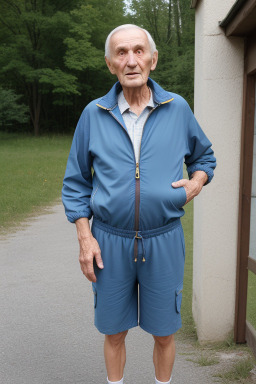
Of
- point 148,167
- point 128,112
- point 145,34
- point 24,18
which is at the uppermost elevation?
point 24,18

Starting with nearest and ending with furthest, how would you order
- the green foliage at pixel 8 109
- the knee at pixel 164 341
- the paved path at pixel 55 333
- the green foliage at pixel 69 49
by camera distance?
1. the knee at pixel 164 341
2. the paved path at pixel 55 333
3. the green foliage at pixel 8 109
4. the green foliage at pixel 69 49

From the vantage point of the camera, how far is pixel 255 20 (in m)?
3.18

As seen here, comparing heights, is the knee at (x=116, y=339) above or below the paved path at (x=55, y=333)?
above

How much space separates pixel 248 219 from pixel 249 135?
60cm

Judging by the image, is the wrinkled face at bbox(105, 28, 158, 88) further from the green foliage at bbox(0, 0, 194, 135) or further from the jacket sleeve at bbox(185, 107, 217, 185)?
the green foliage at bbox(0, 0, 194, 135)

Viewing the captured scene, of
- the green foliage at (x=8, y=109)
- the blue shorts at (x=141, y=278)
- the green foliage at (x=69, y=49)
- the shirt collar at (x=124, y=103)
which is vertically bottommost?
the blue shorts at (x=141, y=278)

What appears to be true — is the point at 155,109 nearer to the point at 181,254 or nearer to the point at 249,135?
the point at 181,254

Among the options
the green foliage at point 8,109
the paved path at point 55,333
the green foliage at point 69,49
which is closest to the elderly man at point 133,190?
the paved path at point 55,333

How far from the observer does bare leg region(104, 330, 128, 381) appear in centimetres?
269

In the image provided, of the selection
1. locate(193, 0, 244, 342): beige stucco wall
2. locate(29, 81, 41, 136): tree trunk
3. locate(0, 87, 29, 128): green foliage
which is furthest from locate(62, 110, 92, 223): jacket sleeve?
locate(29, 81, 41, 136): tree trunk

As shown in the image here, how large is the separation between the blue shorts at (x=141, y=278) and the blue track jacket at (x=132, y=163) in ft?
0.22

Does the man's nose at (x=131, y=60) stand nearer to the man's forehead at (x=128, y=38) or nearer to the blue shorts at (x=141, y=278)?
the man's forehead at (x=128, y=38)

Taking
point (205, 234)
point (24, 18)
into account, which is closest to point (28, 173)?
point (205, 234)

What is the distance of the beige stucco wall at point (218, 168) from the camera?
360 cm
